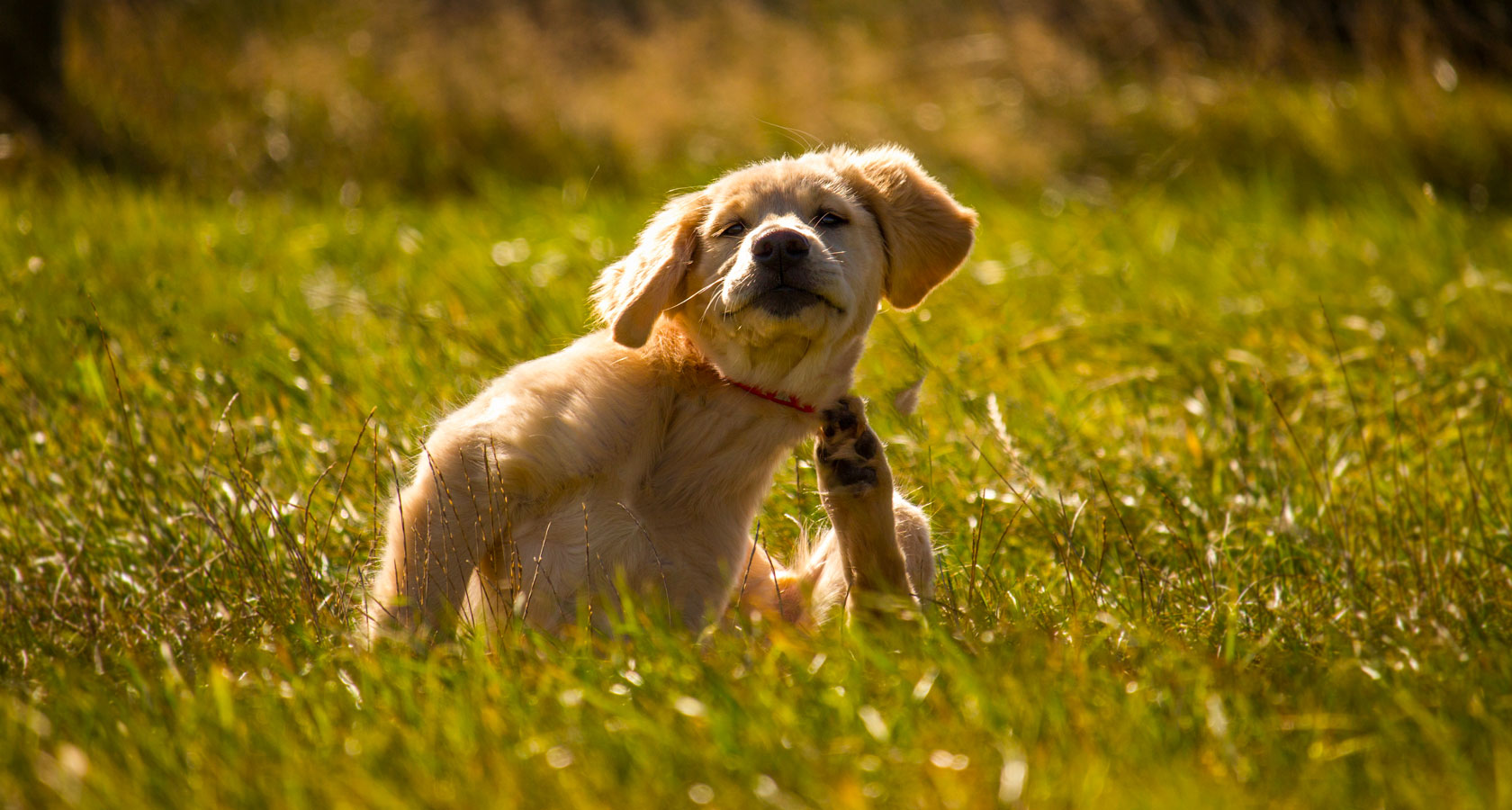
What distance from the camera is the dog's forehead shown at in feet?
8.67

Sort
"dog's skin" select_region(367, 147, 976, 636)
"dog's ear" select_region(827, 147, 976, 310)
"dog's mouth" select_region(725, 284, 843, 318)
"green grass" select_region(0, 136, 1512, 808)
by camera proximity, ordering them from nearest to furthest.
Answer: "green grass" select_region(0, 136, 1512, 808)
"dog's skin" select_region(367, 147, 976, 636)
"dog's mouth" select_region(725, 284, 843, 318)
"dog's ear" select_region(827, 147, 976, 310)

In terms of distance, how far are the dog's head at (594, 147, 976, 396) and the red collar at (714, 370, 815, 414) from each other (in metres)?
0.02

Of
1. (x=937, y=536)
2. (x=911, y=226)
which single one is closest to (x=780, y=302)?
(x=911, y=226)

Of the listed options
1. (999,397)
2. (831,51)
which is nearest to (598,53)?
(831,51)

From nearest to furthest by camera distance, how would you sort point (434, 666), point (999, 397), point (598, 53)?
point (434, 666) < point (999, 397) < point (598, 53)

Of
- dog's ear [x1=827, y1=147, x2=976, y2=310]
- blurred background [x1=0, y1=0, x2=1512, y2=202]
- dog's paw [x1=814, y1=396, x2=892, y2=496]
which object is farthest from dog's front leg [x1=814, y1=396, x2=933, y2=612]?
blurred background [x1=0, y1=0, x2=1512, y2=202]

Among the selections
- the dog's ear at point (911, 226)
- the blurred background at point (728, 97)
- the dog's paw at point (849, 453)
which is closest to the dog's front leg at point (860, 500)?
the dog's paw at point (849, 453)

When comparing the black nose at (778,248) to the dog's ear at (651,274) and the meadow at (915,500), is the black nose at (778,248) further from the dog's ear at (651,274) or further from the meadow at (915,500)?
the meadow at (915,500)

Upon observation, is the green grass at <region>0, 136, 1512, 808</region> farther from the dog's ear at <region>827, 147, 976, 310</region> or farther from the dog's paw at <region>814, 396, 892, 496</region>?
the dog's ear at <region>827, 147, 976, 310</region>

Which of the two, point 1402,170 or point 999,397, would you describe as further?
point 1402,170

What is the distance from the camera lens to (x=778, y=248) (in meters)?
2.44

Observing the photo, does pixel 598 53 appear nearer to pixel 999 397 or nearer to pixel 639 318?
pixel 999 397

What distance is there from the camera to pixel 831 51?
1084 cm

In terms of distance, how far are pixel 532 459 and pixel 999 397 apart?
1.73m
